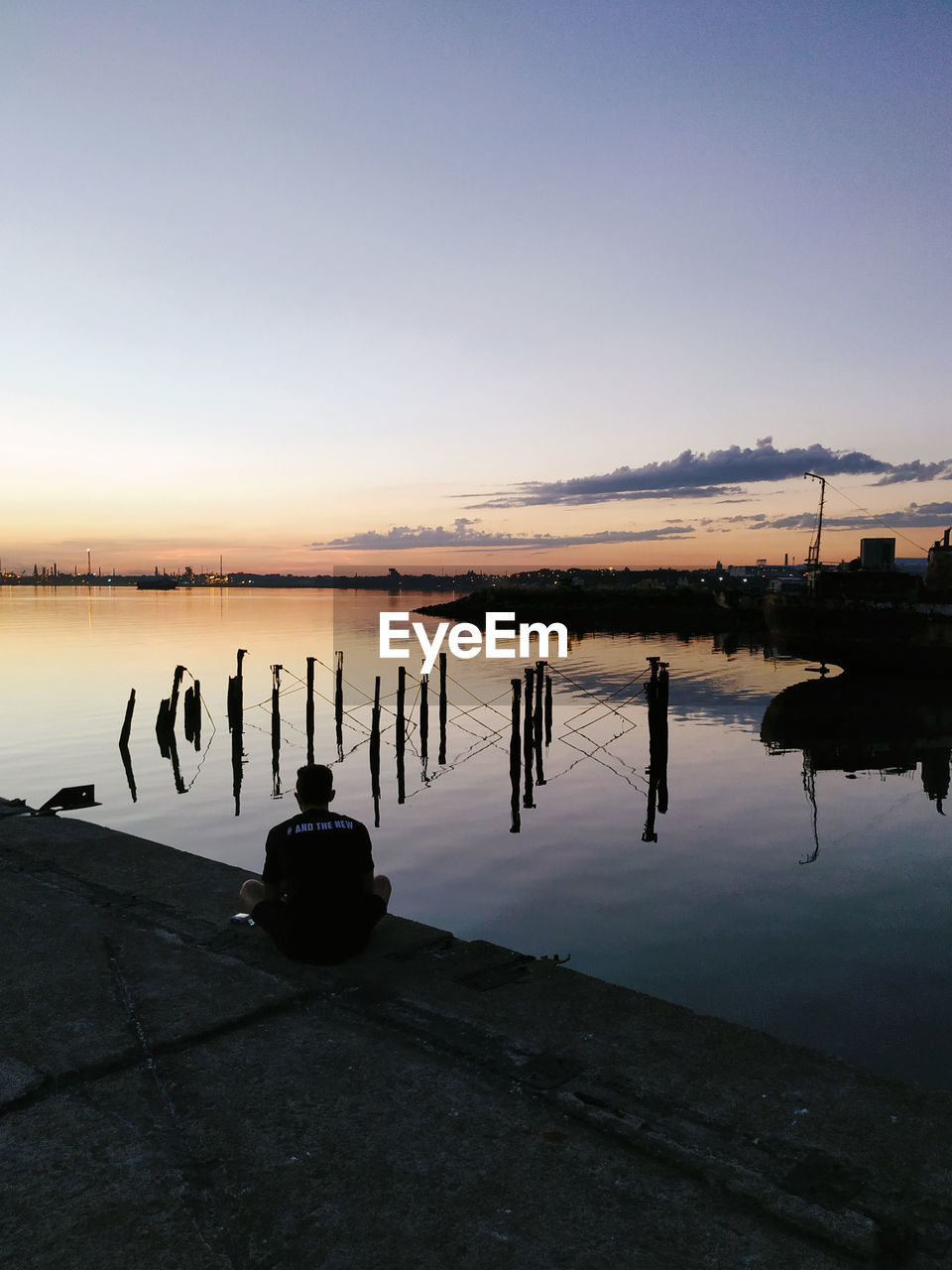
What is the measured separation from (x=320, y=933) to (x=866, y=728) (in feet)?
123

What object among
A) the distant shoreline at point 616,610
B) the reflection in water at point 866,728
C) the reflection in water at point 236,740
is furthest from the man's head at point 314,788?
the distant shoreline at point 616,610

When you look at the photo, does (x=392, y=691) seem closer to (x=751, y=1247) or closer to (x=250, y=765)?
(x=250, y=765)

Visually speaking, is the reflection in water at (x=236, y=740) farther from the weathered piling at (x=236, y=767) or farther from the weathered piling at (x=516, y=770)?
the weathered piling at (x=516, y=770)

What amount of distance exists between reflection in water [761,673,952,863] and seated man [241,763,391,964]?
1362cm

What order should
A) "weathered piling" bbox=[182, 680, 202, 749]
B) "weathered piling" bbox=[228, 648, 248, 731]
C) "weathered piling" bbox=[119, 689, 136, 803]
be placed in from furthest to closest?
"weathered piling" bbox=[182, 680, 202, 749], "weathered piling" bbox=[228, 648, 248, 731], "weathered piling" bbox=[119, 689, 136, 803]

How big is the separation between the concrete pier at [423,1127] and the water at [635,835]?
503 centimetres

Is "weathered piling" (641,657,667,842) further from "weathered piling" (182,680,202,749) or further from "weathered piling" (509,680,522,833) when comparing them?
"weathered piling" (182,680,202,749)

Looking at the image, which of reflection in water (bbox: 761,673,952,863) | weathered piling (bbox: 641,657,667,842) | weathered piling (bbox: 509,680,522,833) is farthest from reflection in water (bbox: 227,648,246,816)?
reflection in water (bbox: 761,673,952,863)

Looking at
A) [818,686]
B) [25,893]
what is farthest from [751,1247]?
[818,686]

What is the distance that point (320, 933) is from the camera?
7012 mm

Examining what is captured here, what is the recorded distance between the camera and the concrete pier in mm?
3986

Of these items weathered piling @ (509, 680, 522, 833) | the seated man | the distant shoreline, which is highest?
the seated man

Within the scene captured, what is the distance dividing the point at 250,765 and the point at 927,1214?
26366 millimetres

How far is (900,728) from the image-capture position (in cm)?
3906
